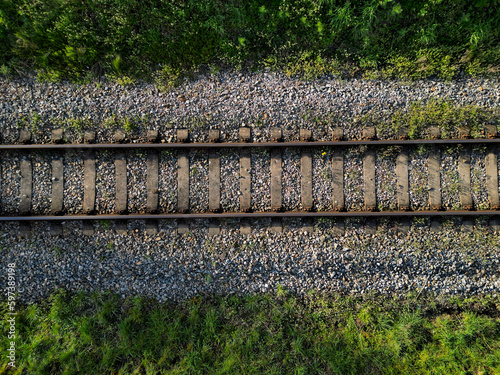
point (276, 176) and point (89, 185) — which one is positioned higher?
point (276, 176)

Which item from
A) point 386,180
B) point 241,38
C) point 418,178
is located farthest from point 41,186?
point 418,178

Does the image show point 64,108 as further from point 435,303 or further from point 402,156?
point 435,303

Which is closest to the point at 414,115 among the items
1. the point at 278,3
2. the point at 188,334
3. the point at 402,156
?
the point at 402,156

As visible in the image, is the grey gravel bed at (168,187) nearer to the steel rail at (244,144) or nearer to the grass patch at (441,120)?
the steel rail at (244,144)

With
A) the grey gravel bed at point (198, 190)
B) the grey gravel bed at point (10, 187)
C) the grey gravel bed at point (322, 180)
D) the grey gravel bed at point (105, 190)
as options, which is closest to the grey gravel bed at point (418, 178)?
the grey gravel bed at point (322, 180)

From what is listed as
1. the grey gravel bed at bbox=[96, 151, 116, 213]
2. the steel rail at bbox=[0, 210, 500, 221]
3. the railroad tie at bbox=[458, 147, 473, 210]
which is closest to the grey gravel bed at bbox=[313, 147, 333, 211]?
the steel rail at bbox=[0, 210, 500, 221]

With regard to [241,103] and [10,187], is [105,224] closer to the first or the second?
[10,187]
